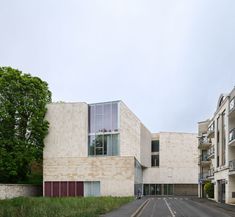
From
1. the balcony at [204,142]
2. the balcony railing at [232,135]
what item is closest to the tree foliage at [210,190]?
the balcony at [204,142]

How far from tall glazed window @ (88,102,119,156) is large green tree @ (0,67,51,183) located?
664 cm

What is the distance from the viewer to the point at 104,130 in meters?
62.1

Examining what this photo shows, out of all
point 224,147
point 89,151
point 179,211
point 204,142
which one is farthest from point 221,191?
point 179,211

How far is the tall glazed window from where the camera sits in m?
61.7

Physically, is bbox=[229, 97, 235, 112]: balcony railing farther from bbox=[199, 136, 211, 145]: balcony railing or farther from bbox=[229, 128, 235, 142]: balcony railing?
bbox=[199, 136, 211, 145]: balcony railing

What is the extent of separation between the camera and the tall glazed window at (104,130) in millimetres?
61719

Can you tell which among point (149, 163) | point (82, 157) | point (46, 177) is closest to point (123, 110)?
point (82, 157)

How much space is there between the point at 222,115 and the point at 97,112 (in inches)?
698

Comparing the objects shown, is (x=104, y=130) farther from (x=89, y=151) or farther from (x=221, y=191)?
(x=221, y=191)

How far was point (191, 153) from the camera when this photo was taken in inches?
3509

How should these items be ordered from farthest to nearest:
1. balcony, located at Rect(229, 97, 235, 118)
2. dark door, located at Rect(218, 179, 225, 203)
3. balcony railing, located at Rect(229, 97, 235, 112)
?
dark door, located at Rect(218, 179, 225, 203), balcony railing, located at Rect(229, 97, 235, 112), balcony, located at Rect(229, 97, 235, 118)

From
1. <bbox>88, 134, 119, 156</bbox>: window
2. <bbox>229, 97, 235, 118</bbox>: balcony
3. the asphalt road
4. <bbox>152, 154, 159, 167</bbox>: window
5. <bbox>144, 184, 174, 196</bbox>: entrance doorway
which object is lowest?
<bbox>144, 184, 174, 196</bbox>: entrance doorway

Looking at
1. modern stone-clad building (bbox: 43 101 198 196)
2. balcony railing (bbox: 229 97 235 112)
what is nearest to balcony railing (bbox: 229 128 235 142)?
balcony railing (bbox: 229 97 235 112)

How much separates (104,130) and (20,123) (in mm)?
11312
